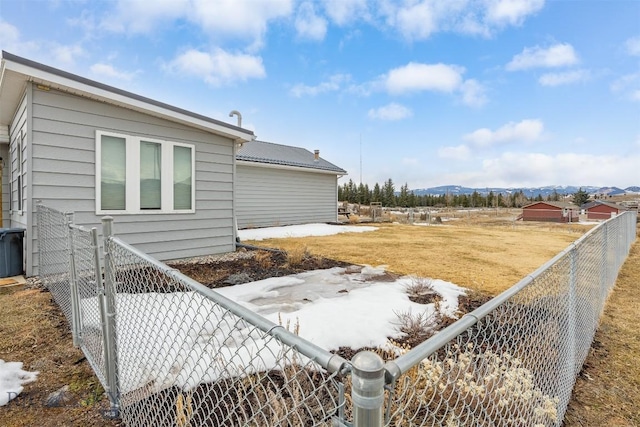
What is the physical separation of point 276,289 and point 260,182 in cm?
905

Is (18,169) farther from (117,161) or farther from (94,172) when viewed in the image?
(117,161)

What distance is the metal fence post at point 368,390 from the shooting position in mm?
610

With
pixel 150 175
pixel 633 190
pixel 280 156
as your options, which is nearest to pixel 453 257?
pixel 150 175

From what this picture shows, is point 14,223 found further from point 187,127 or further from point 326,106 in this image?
point 326,106

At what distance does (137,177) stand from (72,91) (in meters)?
1.57

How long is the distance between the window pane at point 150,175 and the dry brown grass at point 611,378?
634 cm

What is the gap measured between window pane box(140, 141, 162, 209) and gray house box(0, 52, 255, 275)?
17 mm

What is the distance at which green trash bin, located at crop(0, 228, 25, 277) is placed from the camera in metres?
4.94

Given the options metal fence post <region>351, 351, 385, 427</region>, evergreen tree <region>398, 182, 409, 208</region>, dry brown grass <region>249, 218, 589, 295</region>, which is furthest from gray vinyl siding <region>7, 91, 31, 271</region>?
evergreen tree <region>398, 182, 409, 208</region>

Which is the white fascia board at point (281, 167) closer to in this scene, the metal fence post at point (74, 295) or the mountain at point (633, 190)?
the metal fence post at point (74, 295)

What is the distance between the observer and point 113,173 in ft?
18.2

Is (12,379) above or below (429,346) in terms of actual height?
below

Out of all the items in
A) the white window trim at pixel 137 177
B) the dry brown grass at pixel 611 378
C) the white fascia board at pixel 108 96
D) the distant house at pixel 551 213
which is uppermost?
the white fascia board at pixel 108 96

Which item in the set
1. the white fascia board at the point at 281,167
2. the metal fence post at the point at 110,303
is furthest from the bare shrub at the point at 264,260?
the white fascia board at the point at 281,167
